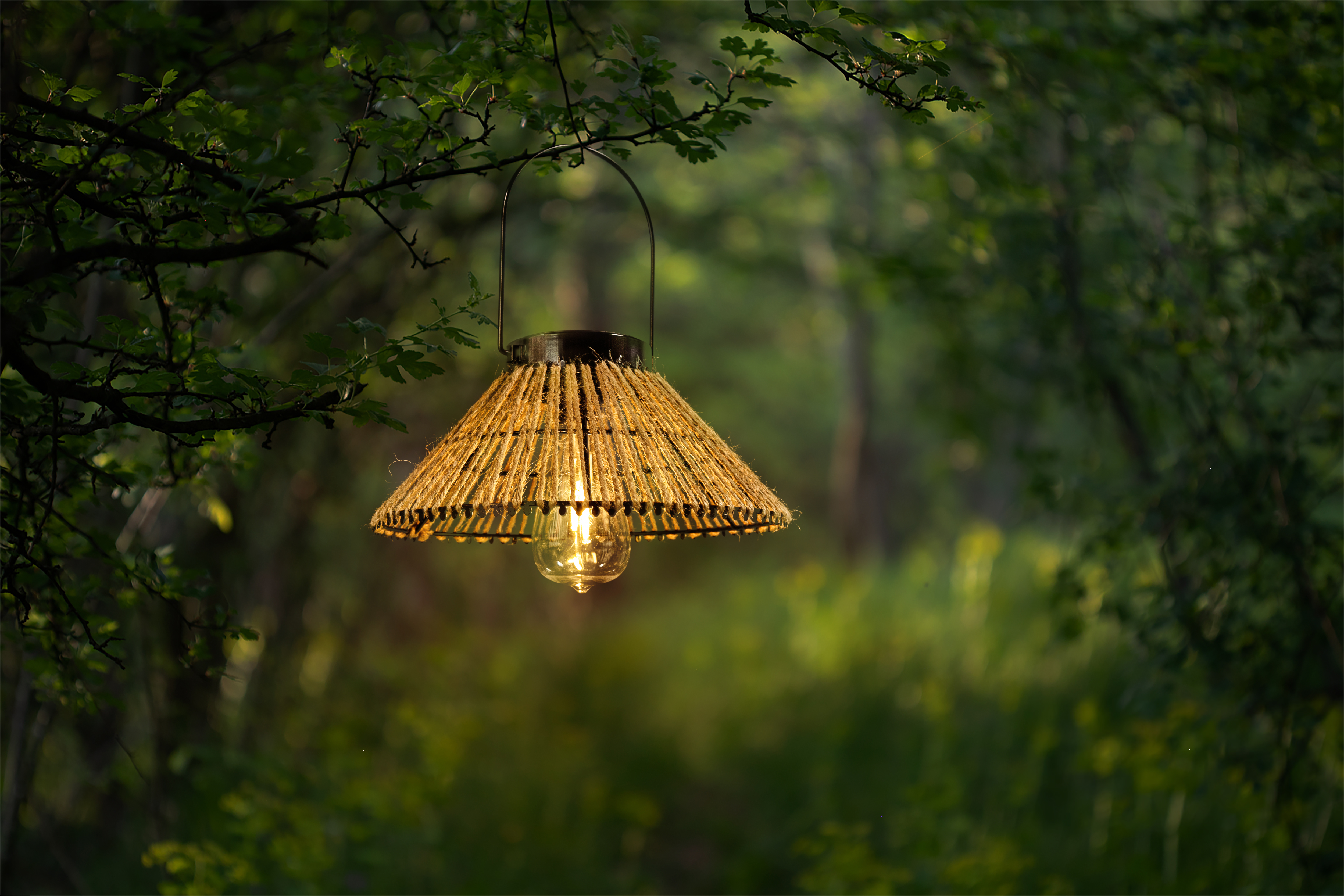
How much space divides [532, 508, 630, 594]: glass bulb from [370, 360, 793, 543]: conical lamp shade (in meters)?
0.06

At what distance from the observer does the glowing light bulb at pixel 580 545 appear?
2084mm

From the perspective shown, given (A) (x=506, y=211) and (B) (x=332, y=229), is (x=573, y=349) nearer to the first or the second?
(A) (x=506, y=211)

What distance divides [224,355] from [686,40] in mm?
3626

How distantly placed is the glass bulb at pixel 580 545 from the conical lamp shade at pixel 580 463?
59 millimetres

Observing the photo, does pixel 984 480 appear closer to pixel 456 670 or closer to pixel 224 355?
pixel 456 670

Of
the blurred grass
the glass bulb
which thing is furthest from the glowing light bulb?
the blurred grass

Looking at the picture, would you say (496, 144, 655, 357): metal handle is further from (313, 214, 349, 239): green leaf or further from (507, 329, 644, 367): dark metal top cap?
(313, 214, 349, 239): green leaf

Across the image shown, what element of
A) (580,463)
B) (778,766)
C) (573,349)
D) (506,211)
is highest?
(506,211)

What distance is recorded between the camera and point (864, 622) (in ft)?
23.5

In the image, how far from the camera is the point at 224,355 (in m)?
3.16

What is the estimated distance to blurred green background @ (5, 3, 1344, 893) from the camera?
3.73 metres

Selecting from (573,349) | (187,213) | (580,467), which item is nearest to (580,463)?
(580,467)

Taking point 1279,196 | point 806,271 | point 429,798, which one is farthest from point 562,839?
point 806,271

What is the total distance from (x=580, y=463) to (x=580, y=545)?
0.32 meters
